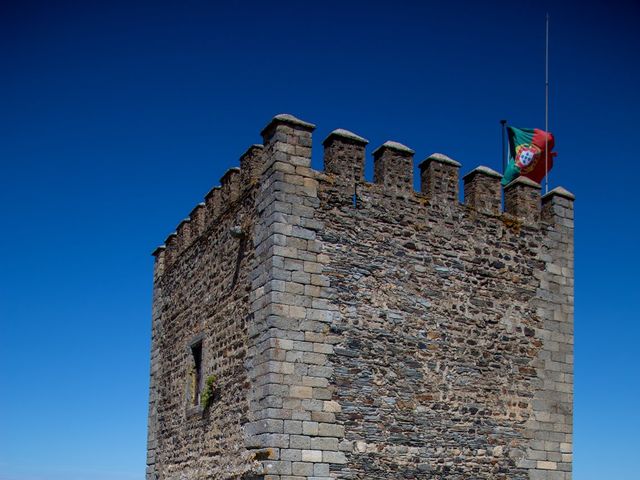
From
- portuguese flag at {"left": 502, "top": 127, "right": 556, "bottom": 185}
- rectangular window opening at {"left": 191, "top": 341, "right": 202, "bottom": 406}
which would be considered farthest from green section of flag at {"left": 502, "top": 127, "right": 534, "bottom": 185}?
rectangular window opening at {"left": 191, "top": 341, "right": 202, "bottom": 406}

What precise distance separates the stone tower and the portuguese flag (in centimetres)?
103

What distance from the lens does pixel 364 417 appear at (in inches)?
468

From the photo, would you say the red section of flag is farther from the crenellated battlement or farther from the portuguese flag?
the crenellated battlement

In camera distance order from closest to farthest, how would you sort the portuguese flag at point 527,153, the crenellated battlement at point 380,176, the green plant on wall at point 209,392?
the crenellated battlement at point 380,176
the green plant on wall at point 209,392
the portuguese flag at point 527,153

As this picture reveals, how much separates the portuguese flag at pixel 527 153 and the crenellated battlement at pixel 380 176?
3.28 feet

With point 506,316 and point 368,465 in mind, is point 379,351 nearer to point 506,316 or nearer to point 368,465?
point 368,465

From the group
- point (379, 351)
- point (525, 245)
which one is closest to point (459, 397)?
point (379, 351)

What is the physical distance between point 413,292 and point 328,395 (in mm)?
2186

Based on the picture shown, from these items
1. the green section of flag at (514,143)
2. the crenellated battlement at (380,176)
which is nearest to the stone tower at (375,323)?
the crenellated battlement at (380,176)

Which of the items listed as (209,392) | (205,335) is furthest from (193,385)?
(209,392)

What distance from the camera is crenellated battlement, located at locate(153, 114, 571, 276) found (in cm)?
1242

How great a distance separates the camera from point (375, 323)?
1232cm

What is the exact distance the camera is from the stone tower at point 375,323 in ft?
38.3

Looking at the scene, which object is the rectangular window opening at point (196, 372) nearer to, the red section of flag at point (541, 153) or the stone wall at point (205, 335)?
the stone wall at point (205, 335)
